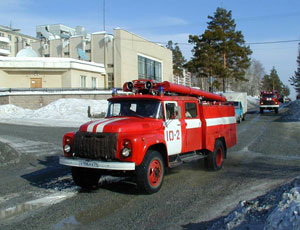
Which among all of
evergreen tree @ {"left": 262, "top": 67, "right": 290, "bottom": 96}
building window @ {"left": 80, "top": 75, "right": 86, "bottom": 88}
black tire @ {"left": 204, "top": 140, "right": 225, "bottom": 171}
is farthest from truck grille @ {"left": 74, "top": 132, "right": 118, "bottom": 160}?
evergreen tree @ {"left": 262, "top": 67, "right": 290, "bottom": 96}

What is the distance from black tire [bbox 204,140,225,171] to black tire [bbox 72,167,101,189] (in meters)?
3.43

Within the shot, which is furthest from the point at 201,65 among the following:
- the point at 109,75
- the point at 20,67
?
the point at 20,67

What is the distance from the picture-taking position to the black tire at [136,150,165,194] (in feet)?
21.3

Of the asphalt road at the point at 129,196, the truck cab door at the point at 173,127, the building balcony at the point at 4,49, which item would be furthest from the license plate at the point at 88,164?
the building balcony at the point at 4,49

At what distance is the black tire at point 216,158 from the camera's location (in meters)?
9.21

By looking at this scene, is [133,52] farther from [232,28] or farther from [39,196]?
[39,196]

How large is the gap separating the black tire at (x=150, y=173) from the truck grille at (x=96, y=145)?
2.17 feet

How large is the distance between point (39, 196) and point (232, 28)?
55.1 m

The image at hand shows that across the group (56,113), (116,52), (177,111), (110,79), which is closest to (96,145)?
(177,111)

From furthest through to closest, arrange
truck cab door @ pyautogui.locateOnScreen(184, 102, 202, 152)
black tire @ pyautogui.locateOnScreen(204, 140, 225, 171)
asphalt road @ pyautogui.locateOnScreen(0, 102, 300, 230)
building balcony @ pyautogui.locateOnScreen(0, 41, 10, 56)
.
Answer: building balcony @ pyautogui.locateOnScreen(0, 41, 10, 56) → black tire @ pyautogui.locateOnScreen(204, 140, 225, 171) → truck cab door @ pyautogui.locateOnScreen(184, 102, 202, 152) → asphalt road @ pyautogui.locateOnScreen(0, 102, 300, 230)

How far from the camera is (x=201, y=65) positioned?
5031cm

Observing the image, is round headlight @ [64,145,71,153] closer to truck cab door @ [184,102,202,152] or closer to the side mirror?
the side mirror

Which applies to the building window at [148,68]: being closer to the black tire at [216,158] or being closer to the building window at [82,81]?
the building window at [82,81]

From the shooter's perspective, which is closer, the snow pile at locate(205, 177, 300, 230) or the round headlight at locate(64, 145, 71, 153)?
the snow pile at locate(205, 177, 300, 230)
